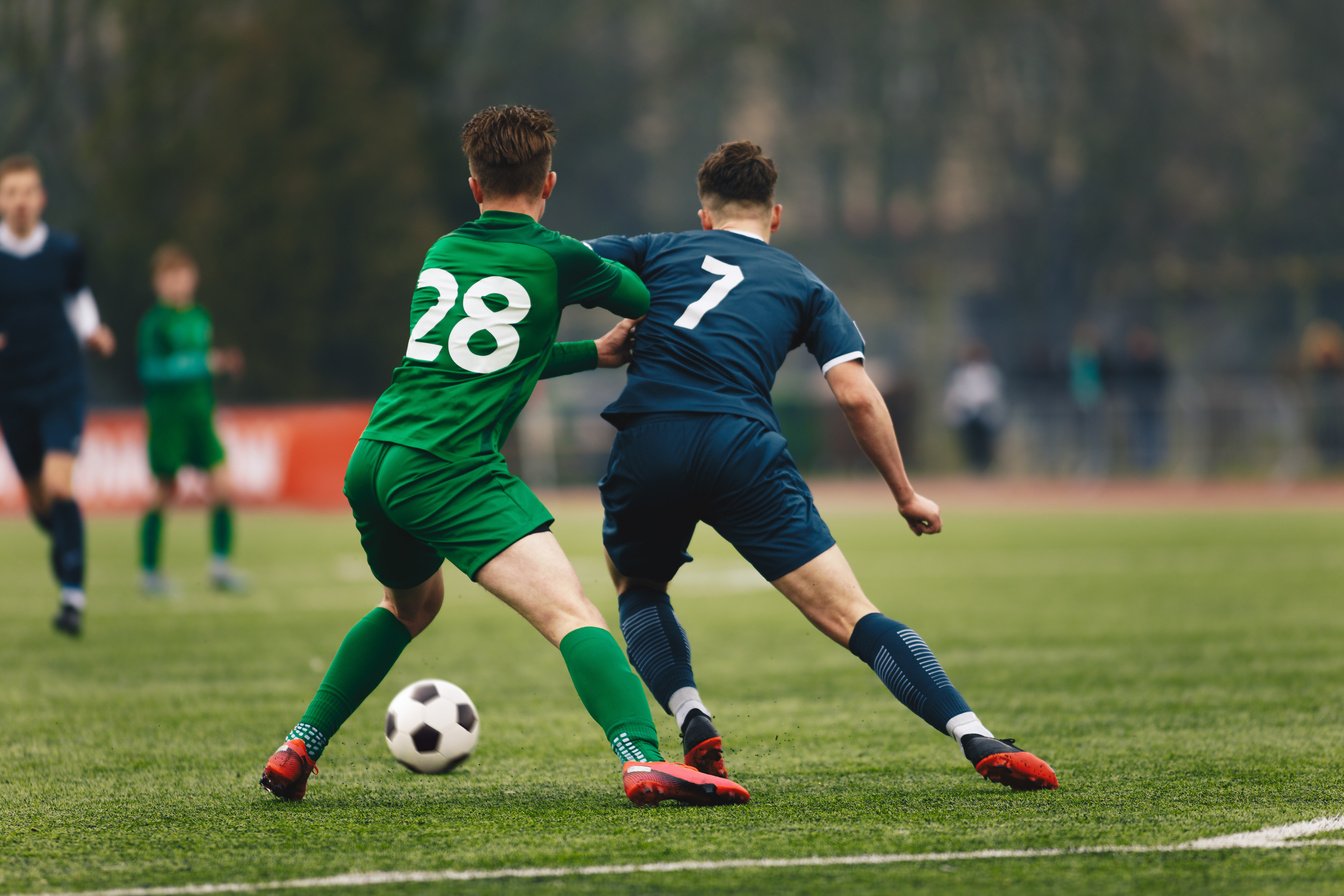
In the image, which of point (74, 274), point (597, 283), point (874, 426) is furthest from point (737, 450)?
point (74, 274)

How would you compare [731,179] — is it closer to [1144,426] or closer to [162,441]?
[162,441]

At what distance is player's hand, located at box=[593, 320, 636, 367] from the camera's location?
5.92 metres

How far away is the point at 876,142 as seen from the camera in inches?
1906

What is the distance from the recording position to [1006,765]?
540 centimetres

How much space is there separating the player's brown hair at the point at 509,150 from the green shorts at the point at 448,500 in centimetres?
74

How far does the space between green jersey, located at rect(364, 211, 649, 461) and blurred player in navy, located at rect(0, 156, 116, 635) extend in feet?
17.4

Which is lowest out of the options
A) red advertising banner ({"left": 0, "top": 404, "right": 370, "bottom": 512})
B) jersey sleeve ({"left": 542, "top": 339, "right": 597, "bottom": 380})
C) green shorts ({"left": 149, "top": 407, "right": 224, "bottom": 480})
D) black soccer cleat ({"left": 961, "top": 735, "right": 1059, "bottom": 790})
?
red advertising banner ({"left": 0, "top": 404, "right": 370, "bottom": 512})

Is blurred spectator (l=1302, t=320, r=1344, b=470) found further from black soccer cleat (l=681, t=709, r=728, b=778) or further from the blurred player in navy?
black soccer cleat (l=681, t=709, r=728, b=778)

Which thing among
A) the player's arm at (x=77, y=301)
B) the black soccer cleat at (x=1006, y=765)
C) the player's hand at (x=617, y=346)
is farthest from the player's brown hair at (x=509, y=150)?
the player's arm at (x=77, y=301)

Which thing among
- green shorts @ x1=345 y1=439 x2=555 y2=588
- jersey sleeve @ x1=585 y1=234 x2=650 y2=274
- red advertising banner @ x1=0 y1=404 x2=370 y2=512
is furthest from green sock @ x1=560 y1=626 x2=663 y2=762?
red advertising banner @ x1=0 y1=404 x2=370 y2=512

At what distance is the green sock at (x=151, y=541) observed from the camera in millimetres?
13125

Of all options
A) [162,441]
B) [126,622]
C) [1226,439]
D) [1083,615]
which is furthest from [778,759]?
[1226,439]

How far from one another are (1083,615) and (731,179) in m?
6.14

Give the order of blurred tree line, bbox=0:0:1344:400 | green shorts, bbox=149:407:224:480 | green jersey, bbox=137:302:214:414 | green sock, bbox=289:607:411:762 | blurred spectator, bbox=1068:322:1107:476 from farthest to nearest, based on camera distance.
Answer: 1. blurred tree line, bbox=0:0:1344:400
2. blurred spectator, bbox=1068:322:1107:476
3. green jersey, bbox=137:302:214:414
4. green shorts, bbox=149:407:224:480
5. green sock, bbox=289:607:411:762
